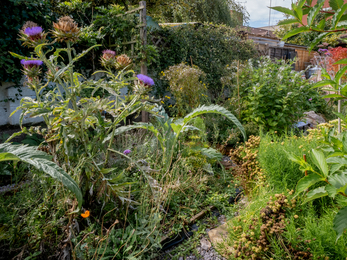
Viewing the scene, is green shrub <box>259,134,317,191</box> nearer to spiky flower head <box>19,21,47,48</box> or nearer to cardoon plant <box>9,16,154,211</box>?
cardoon plant <box>9,16,154,211</box>

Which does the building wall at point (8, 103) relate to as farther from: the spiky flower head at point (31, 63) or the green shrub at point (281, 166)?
the green shrub at point (281, 166)

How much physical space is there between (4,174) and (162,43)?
12.2 feet

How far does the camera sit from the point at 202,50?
591cm

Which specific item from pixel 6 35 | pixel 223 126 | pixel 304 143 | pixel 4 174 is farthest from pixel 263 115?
pixel 6 35

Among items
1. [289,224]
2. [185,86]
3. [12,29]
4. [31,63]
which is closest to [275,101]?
[185,86]

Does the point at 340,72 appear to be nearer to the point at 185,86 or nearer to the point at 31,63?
Answer: the point at 31,63

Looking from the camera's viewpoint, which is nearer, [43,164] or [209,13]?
[43,164]

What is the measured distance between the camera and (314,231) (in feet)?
4.49

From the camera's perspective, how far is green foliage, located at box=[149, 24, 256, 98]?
502cm

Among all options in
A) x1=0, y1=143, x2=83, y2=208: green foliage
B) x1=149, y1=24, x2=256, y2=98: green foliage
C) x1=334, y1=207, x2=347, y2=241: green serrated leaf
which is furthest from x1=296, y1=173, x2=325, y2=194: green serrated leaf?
x1=149, y1=24, x2=256, y2=98: green foliage

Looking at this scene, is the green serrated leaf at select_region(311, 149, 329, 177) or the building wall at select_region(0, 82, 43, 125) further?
the building wall at select_region(0, 82, 43, 125)

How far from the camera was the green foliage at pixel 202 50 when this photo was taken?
5.02 meters

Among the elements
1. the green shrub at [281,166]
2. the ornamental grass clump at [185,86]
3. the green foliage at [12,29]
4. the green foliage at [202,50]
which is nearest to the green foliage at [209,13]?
the green foliage at [202,50]

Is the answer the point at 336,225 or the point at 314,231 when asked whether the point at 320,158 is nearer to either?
the point at 336,225
